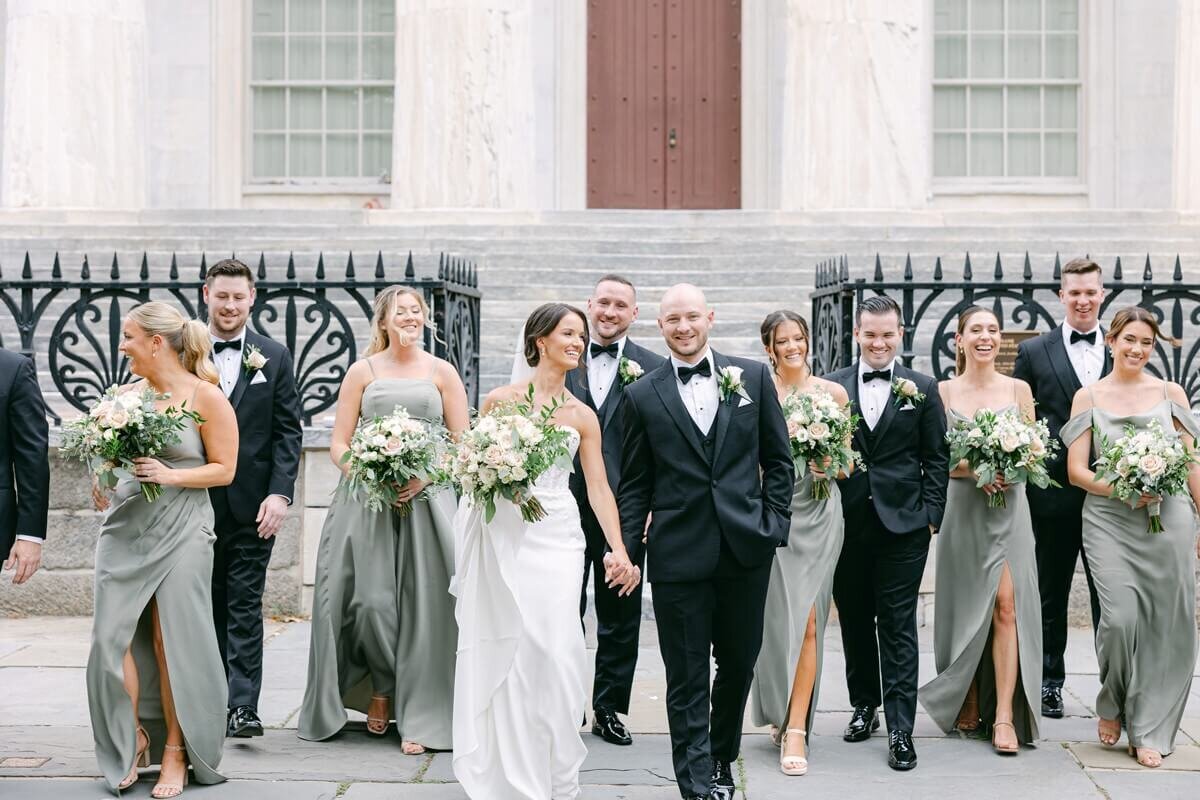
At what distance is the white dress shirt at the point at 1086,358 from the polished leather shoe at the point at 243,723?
172 inches

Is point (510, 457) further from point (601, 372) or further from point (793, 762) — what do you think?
point (793, 762)

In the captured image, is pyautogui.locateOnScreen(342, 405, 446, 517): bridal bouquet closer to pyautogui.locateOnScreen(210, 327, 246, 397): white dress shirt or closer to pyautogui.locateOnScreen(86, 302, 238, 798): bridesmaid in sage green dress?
pyautogui.locateOnScreen(86, 302, 238, 798): bridesmaid in sage green dress

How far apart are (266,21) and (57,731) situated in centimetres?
1400

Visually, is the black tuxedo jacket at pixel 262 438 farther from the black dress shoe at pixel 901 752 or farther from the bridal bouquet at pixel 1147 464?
the bridal bouquet at pixel 1147 464

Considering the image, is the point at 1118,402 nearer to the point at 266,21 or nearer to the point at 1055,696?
the point at 1055,696

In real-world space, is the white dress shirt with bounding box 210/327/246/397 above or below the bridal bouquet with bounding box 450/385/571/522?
above

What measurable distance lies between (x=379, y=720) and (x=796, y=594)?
2043mm

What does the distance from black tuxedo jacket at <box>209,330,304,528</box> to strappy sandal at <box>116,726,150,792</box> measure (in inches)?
47.6

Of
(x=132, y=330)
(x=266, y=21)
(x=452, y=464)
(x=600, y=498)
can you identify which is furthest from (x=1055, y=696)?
(x=266, y=21)

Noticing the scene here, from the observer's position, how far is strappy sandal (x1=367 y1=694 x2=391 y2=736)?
7.37 meters

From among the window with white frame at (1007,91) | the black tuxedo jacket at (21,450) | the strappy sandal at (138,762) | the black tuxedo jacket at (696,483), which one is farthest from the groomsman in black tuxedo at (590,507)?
the window with white frame at (1007,91)

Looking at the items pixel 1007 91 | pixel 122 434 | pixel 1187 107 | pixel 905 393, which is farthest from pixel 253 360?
pixel 1007 91

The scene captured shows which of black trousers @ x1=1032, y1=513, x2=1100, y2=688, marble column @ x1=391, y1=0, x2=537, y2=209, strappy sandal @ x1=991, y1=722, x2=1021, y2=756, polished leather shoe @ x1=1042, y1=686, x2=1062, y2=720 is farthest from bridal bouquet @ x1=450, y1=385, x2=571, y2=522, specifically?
marble column @ x1=391, y1=0, x2=537, y2=209

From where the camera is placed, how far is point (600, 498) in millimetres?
6281
